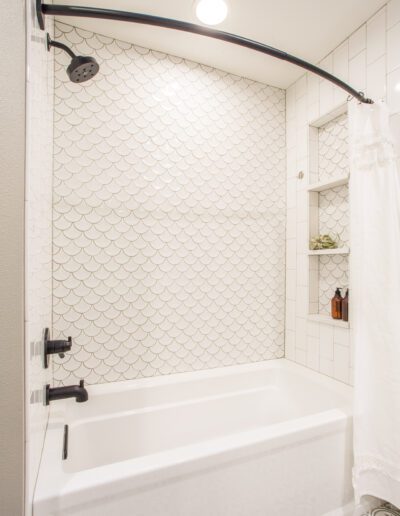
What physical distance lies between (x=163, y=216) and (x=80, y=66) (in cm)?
91

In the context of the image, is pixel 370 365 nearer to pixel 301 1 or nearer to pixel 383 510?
pixel 383 510

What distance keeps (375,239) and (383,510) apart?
4.72ft

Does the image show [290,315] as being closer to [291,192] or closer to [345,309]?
[345,309]

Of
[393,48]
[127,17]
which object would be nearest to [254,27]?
[393,48]

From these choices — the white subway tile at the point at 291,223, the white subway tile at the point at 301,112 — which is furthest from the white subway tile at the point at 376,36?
the white subway tile at the point at 291,223

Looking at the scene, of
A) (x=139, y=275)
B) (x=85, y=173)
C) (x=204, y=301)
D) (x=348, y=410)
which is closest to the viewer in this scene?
(x=348, y=410)

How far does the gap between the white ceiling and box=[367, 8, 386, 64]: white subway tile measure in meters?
0.04

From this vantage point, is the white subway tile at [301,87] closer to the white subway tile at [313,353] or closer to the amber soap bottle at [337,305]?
the amber soap bottle at [337,305]

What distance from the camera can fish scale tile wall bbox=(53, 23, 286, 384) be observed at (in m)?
1.68

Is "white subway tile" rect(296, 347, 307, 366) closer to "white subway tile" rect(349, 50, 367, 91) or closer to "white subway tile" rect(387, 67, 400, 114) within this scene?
"white subway tile" rect(387, 67, 400, 114)

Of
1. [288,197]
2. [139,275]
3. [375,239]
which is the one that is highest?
[288,197]

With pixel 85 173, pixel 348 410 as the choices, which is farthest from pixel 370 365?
pixel 85 173

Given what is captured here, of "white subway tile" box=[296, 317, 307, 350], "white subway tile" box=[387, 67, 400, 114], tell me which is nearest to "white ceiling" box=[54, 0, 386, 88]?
"white subway tile" box=[387, 67, 400, 114]

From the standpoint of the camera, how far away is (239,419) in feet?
6.31
